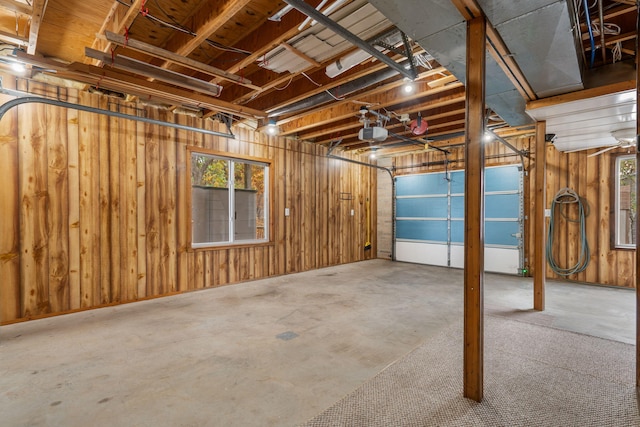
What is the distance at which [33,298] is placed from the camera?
10.9 ft

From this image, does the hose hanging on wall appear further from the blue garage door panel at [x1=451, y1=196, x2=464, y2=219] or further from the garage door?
the blue garage door panel at [x1=451, y1=196, x2=464, y2=219]

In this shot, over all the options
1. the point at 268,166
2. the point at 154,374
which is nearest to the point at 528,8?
the point at 154,374

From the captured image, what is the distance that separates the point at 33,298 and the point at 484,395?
173 inches

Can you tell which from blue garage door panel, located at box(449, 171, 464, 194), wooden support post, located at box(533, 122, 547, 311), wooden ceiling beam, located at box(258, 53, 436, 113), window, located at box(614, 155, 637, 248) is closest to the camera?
wooden ceiling beam, located at box(258, 53, 436, 113)

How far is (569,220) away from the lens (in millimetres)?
5273

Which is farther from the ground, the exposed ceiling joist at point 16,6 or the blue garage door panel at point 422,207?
the exposed ceiling joist at point 16,6

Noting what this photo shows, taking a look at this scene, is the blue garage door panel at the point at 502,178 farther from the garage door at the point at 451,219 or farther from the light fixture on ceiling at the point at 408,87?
the light fixture on ceiling at the point at 408,87

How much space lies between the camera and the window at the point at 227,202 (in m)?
4.73

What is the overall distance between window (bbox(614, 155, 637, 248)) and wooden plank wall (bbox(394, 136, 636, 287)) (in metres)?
0.11

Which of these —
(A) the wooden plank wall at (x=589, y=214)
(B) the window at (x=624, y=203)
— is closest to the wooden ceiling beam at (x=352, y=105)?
(A) the wooden plank wall at (x=589, y=214)

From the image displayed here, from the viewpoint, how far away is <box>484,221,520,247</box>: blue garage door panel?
5852 mm

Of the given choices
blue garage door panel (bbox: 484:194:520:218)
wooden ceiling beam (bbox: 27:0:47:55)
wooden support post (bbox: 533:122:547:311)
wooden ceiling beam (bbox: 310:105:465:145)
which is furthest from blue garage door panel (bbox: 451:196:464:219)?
wooden ceiling beam (bbox: 27:0:47:55)

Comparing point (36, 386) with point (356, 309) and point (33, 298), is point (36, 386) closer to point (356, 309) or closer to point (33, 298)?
point (33, 298)

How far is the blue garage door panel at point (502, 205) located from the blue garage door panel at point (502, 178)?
151 mm
